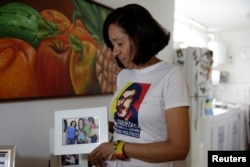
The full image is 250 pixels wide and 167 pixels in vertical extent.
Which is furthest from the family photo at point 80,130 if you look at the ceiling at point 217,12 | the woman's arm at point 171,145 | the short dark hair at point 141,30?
the ceiling at point 217,12

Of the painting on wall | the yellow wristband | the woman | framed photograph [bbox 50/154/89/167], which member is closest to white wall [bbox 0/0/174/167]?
the painting on wall

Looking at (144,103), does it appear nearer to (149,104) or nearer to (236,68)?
(149,104)

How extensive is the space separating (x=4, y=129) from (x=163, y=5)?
188cm

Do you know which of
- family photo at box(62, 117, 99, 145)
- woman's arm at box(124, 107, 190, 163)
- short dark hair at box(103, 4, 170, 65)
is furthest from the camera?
family photo at box(62, 117, 99, 145)

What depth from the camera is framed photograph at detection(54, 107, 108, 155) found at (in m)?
1.00

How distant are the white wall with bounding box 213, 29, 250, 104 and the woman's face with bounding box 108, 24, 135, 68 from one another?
420 centimetres

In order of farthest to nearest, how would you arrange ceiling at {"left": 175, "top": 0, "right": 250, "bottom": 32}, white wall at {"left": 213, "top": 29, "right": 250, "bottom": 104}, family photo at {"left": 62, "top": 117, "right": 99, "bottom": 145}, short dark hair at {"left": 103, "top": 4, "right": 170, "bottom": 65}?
white wall at {"left": 213, "top": 29, "right": 250, "bottom": 104}
ceiling at {"left": 175, "top": 0, "right": 250, "bottom": 32}
family photo at {"left": 62, "top": 117, "right": 99, "bottom": 145}
short dark hair at {"left": 103, "top": 4, "right": 170, "bottom": 65}

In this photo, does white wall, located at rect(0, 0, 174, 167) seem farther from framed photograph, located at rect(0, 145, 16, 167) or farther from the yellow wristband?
the yellow wristband

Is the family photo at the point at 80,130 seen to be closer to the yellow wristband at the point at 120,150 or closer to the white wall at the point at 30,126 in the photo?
the yellow wristband at the point at 120,150

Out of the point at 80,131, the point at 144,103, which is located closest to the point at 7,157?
the point at 80,131

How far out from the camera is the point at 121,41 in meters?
0.94

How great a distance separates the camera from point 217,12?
3443 millimetres

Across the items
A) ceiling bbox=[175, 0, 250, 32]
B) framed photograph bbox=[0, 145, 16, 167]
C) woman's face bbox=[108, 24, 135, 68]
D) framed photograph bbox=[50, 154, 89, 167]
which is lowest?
framed photograph bbox=[50, 154, 89, 167]

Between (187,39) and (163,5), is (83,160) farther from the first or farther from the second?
(187,39)
